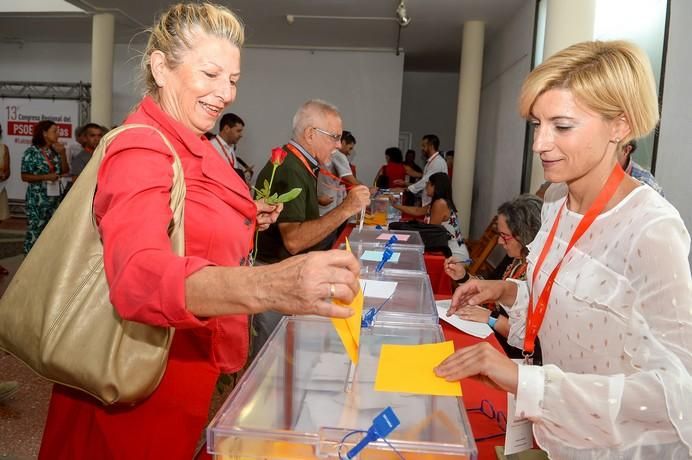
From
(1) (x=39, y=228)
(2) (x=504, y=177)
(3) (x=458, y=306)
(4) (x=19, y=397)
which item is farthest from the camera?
(2) (x=504, y=177)

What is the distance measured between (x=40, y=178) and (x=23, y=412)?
12.1ft

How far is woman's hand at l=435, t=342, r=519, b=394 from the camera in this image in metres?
0.95

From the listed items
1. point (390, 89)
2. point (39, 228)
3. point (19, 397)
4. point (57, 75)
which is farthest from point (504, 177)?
point (57, 75)

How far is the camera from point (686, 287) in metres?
0.94

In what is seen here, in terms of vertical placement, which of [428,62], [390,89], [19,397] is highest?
[428,62]

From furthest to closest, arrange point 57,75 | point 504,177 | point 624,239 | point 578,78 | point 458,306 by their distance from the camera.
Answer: point 57,75 < point 504,177 < point 458,306 < point 578,78 < point 624,239

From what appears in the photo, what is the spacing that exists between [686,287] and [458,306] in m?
0.71

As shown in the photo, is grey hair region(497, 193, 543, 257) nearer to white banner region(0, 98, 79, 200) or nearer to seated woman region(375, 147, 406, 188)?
seated woman region(375, 147, 406, 188)

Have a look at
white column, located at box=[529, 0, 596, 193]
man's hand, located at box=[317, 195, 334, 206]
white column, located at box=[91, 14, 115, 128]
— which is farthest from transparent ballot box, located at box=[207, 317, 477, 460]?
white column, located at box=[91, 14, 115, 128]

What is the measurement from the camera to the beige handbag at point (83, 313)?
0.92 metres

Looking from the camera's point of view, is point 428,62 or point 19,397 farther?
point 428,62

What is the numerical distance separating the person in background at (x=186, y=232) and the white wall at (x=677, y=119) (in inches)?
117

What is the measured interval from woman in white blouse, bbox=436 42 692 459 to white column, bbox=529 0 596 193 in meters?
3.21

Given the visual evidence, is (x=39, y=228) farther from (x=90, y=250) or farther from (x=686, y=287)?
(x=686, y=287)
